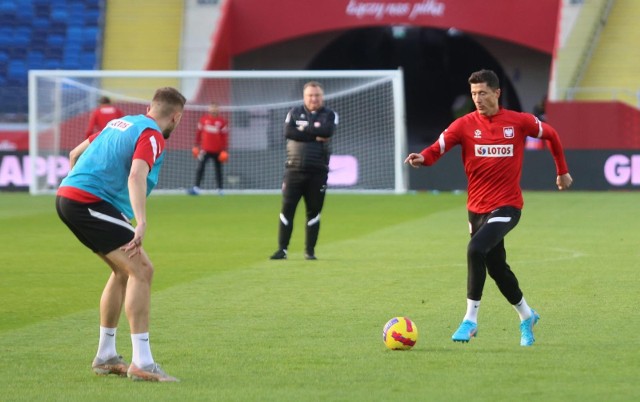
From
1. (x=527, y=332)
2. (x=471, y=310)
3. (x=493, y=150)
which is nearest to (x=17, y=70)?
(x=493, y=150)

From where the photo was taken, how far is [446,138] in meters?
9.59

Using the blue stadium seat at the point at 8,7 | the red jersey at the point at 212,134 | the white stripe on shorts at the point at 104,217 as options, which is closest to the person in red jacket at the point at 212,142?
the red jersey at the point at 212,134

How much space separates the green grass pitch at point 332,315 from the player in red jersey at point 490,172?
31 cm

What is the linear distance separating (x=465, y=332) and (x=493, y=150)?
135cm

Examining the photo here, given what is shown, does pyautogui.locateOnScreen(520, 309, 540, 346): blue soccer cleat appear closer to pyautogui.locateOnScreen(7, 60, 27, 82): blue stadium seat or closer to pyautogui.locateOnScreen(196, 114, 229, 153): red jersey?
pyautogui.locateOnScreen(196, 114, 229, 153): red jersey

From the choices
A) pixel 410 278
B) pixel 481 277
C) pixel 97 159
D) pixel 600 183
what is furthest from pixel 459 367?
pixel 600 183

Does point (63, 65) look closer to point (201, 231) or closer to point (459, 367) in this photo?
point (201, 231)

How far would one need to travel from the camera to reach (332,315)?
35.6 ft

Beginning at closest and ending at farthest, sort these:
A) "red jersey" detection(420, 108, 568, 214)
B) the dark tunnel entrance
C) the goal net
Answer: "red jersey" detection(420, 108, 568, 214), the goal net, the dark tunnel entrance

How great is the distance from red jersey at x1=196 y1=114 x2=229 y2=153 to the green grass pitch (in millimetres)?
8070

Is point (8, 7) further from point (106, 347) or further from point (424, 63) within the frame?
point (106, 347)

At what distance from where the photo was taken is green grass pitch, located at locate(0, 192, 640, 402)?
7703mm

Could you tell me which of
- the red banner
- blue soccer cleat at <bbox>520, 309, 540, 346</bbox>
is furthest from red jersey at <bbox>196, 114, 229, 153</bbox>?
blue soccer cleat at <bbox>520, 309, 540, 346</bbox>

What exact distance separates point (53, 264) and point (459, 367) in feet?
26.9
